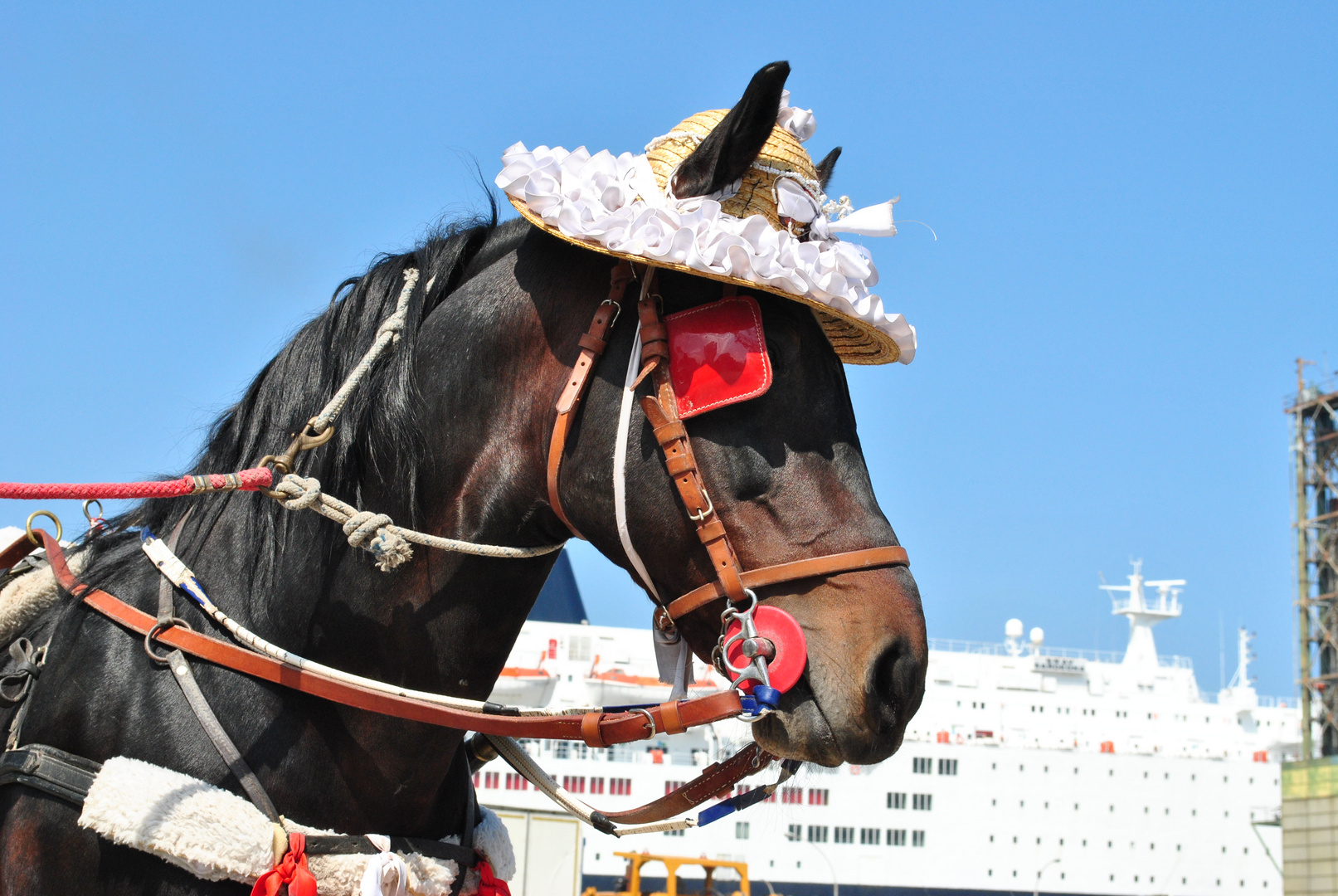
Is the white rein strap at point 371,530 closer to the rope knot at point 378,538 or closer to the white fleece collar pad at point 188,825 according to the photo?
the rope knot at point 378,538

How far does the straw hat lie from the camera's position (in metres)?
2.26

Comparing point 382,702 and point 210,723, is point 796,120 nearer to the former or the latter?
point 382,702

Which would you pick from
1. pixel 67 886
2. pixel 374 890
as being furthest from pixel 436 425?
pixel 67 886

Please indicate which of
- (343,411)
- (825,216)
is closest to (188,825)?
(343,411)

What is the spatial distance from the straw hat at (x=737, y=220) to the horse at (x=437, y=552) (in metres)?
0.10

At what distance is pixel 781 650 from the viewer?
2.10m

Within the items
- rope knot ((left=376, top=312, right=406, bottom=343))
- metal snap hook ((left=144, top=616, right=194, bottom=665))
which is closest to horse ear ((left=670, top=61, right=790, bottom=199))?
rope knot ((left=376, top=312, right=406, bottom=343))

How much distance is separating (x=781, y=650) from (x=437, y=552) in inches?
32.6

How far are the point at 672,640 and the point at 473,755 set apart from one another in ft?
3.08

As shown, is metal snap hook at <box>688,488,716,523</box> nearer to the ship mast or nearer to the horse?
the horse

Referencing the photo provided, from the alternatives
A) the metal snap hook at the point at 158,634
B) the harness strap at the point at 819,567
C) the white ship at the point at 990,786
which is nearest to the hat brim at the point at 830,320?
the harness strap at the point at 819,567

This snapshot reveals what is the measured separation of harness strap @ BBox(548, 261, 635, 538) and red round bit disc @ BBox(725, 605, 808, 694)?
46cm

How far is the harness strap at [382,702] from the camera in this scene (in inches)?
92.8

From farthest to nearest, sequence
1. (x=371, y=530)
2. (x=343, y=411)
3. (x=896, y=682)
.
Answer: (x=343, y=411) < (x=371, y=530) < (x=896, y=682)
